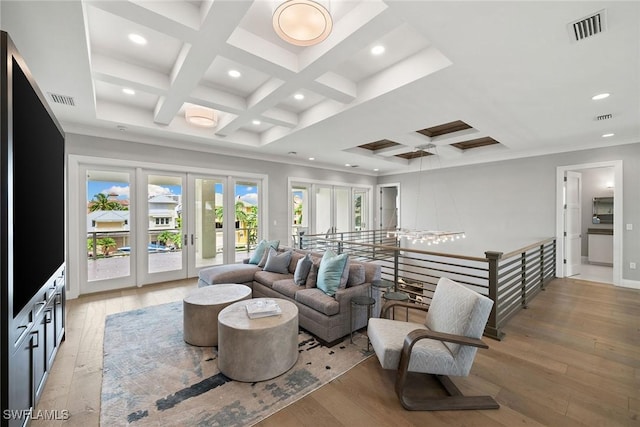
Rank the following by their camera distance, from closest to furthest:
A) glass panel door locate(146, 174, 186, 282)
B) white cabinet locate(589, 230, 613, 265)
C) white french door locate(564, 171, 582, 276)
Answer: glass panel door locate(146, 174, 186, 282), white french door locate(564, 171, 582, 276), white cabinet locate(589, 230, 613, 265)

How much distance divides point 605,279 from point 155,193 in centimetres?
942

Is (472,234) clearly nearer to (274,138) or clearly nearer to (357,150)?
(357,150)

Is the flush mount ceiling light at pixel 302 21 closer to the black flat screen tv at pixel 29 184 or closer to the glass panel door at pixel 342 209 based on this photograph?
the black flat screen tv at pixel 29 184

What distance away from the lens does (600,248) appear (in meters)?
7.01

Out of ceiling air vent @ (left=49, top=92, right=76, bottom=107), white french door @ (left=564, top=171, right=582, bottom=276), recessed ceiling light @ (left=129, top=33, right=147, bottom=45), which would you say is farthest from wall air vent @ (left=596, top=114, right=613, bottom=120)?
ceiling air vent @ (left=49, top=92, right=76, bottom=107)

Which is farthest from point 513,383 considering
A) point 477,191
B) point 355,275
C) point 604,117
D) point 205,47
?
point 477,191

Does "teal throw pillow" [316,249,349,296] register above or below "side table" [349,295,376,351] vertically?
above

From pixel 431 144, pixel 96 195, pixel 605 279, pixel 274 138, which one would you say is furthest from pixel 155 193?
pixel 605 279

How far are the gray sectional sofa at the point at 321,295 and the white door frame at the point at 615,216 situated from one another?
490 cm

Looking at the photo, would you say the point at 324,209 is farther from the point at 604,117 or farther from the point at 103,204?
the point at 604,117

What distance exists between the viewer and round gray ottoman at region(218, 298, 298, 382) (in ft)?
7.36

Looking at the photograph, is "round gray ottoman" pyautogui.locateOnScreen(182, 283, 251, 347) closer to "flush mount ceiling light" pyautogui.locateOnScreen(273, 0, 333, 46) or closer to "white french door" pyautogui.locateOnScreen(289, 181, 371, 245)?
"flush mount ceiling light" pyautogui.locateOnScreen(273, 0, 333, 46)

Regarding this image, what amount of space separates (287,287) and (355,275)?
0.93 meters

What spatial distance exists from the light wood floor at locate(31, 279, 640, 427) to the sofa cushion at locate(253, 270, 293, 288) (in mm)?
1786
